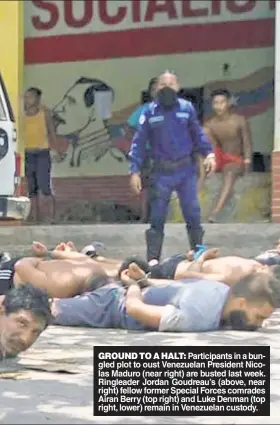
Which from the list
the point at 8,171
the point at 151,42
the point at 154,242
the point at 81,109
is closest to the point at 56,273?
the point at 154,242

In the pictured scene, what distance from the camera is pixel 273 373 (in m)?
4.82

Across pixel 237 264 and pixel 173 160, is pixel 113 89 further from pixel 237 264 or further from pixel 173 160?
pixel 237 264

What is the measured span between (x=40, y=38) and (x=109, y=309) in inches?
330

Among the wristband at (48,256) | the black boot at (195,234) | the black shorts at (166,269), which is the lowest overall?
the black shorts at (166,269)

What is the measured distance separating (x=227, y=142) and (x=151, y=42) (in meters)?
3.34

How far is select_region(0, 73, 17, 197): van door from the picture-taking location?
347 inches

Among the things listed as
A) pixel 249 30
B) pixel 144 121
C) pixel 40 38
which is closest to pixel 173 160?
pixel 144 121

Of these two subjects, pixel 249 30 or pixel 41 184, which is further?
pixel 249 30

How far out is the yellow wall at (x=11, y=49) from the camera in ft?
38.0

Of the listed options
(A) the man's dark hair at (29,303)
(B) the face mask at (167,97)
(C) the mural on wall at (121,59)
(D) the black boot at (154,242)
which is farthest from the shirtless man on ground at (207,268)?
(C) the mural on wall at (121,59)

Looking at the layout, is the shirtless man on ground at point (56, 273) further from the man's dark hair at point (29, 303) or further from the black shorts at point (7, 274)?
the man's dark hair at point (29, 303)

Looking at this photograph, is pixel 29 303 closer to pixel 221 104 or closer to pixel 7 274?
pixel 7 274

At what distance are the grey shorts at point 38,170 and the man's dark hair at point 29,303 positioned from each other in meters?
6.78

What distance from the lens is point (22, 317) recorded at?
4824 millimetres
